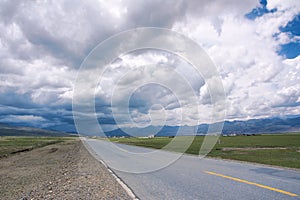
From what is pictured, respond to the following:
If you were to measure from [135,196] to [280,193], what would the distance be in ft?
13.1

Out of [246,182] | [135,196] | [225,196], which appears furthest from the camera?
[246,182]

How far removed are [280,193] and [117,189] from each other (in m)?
5.00

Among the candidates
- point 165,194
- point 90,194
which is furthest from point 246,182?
point 90,194

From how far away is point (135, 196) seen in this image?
26.7ft

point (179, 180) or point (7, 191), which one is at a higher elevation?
point (179, 180)

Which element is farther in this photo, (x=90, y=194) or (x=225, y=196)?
(x=90, y=194)

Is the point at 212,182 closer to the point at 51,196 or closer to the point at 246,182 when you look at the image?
the point at 246,182

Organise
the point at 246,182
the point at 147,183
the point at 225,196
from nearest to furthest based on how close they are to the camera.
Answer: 1. the point at 225,196
2. the point at 246,182
3. the point at 147,183

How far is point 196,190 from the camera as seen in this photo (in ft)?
27.9

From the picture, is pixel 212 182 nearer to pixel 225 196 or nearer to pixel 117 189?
pixel 225 196

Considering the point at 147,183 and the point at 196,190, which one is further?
the point at 147,183

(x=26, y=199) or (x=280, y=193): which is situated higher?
(x=280, y=193)

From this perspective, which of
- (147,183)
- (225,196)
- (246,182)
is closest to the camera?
(225,196)

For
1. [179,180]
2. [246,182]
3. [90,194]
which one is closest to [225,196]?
[246,182]
